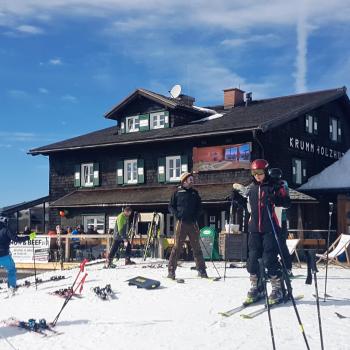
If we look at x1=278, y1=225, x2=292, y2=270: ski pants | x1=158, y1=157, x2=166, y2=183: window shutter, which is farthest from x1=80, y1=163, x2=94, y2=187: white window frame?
x1=278, y1=225, x2=292, y2=270: ski pants

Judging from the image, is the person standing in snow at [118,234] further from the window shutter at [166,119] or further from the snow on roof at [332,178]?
the window shutter at [166,119]

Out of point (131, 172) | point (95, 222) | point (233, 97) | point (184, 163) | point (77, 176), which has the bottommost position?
point (95, 222)

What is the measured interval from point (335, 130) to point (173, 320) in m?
24.0

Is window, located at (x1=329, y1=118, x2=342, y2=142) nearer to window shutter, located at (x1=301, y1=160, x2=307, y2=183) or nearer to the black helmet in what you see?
window shutter, located at (x1=301, y1=160, x2=307, y2=183)

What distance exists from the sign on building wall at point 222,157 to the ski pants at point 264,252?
15.5 meters

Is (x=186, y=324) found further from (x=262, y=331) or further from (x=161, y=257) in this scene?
(x=161, y=257)

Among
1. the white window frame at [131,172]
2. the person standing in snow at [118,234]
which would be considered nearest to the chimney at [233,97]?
the white window frame at [131,172]

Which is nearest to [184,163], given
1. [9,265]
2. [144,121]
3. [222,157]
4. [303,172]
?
[222,157]

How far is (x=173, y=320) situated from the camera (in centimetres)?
759

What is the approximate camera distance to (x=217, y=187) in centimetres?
2384

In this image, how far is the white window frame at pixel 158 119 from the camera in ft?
90.8

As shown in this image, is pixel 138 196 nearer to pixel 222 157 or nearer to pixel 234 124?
pixel 222 157

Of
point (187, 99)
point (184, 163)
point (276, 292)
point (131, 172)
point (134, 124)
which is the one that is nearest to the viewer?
point (276, 292)

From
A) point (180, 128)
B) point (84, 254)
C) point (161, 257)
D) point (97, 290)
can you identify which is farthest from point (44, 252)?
point (97, 290)
